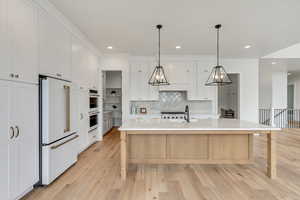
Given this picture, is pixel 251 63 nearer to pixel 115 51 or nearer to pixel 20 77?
pixel 115 51

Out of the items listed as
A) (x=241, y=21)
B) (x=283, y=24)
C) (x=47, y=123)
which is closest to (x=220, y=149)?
(x=241, y=21)

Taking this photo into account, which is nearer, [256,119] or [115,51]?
[115,51]

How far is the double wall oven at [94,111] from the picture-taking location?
15.2ft

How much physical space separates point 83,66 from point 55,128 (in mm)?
1918

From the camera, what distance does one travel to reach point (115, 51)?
16.7 feet

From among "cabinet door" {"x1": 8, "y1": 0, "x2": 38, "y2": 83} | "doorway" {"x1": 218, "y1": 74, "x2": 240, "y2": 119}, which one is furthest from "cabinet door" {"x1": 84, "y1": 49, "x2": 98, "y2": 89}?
"doorway" {"x1": 218, "y1": 74, "x2": 240, "y2": 119}

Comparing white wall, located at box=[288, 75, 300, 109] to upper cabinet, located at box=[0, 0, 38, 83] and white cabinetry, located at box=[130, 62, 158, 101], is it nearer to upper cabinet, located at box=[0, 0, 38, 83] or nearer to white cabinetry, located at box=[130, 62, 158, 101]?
white cabinetry, located at box=[130, 62, 158, 101]

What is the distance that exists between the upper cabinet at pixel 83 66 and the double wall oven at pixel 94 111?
0.72ft

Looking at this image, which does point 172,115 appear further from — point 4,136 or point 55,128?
point 4,136

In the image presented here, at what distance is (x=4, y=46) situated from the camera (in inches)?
74.7

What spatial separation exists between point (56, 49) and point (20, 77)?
3.39ft

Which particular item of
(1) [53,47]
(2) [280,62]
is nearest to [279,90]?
(2) [280,62]

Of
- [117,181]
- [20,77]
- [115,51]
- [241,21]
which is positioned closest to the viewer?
[20,77]

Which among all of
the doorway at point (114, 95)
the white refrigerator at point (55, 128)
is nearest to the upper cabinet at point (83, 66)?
the white refrigerator at point (55, 128)
